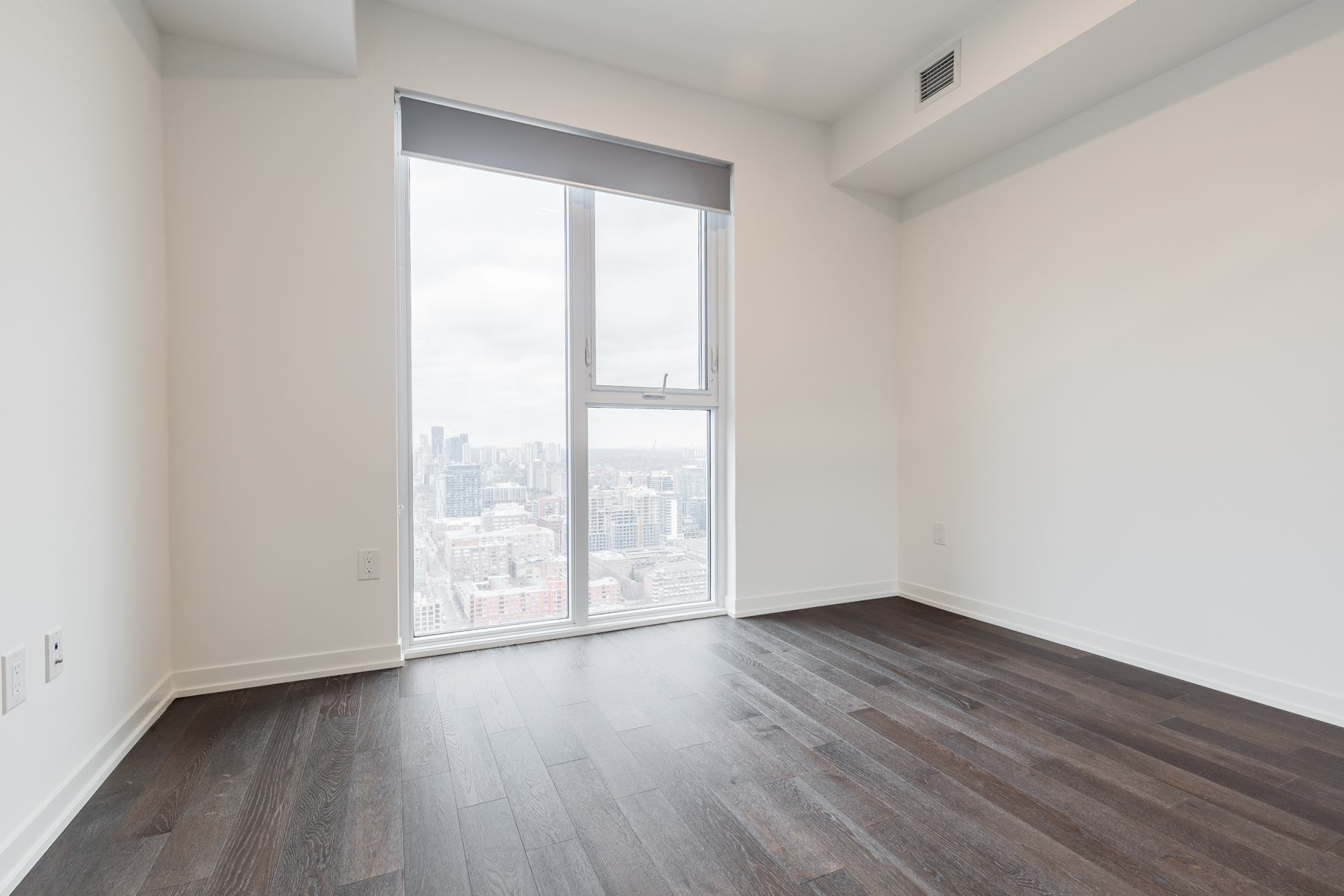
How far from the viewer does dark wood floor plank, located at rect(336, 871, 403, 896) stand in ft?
3.97

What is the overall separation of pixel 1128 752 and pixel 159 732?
2863mm

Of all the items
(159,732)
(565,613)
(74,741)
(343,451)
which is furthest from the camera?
(565,613)

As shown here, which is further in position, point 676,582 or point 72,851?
point 676,582

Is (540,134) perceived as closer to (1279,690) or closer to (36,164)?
(36,164)

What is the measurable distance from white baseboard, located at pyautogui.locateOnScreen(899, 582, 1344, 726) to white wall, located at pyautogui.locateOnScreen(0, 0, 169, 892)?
3.38m

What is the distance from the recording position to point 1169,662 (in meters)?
2.36

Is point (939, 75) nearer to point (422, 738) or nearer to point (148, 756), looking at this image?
point (422, 738)

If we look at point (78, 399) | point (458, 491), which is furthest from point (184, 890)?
point (458, 491)

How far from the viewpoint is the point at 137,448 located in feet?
6.37

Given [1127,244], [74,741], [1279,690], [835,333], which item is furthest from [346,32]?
[1279,690]

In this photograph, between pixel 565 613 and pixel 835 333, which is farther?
pixel 835 333

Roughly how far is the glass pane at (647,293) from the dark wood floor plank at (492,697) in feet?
4.39

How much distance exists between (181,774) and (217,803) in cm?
24

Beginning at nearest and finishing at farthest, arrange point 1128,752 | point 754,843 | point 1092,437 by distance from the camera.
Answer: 1. point 754,843
2. point 1128,752
3. point 1092,437
